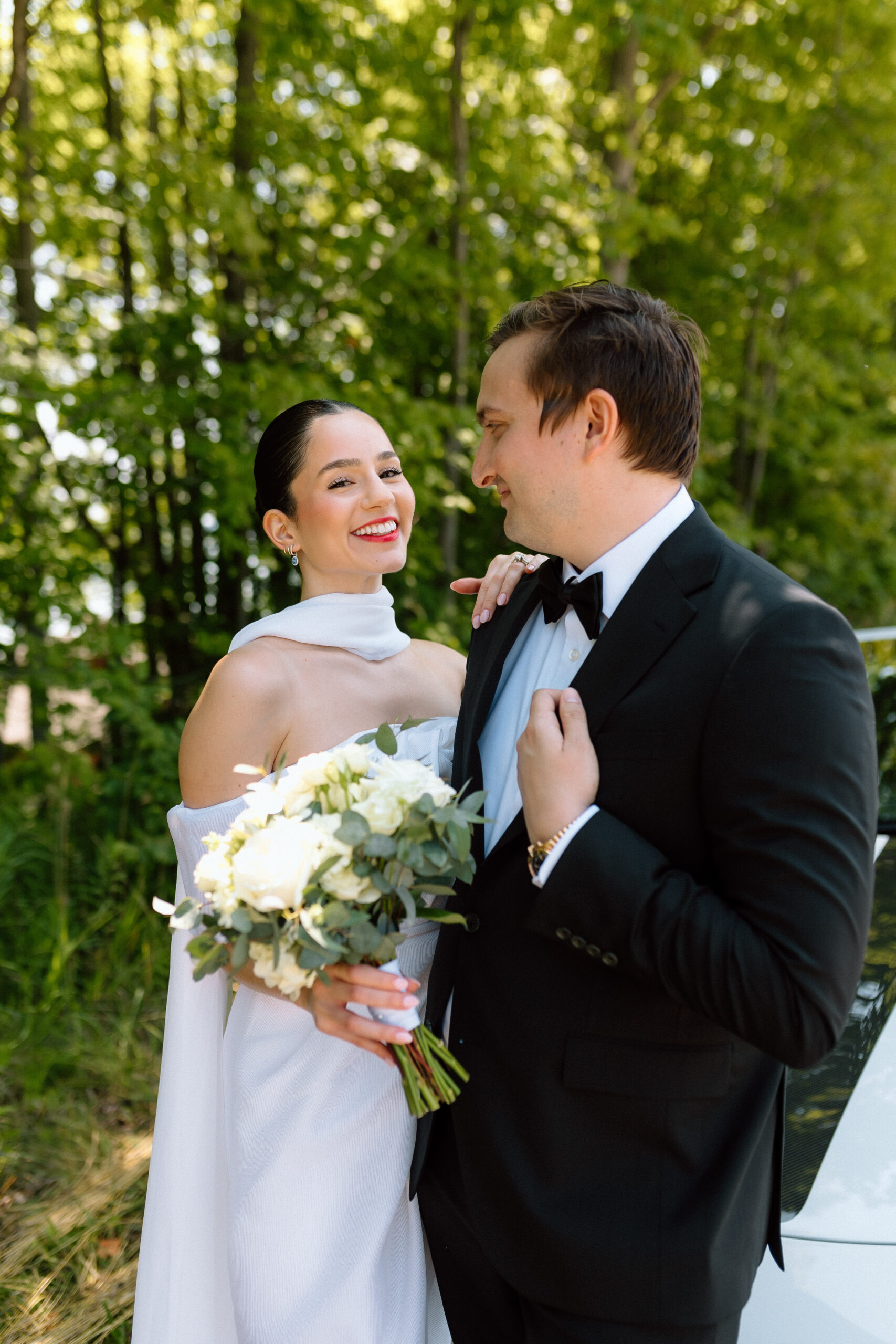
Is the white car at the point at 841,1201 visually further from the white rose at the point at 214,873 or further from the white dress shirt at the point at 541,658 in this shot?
the white rose at the point at 214,873

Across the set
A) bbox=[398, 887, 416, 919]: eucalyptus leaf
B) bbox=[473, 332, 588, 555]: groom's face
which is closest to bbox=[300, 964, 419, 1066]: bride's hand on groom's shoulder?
bbox=[398, 887, 416, 919]: eucalyptus leaf

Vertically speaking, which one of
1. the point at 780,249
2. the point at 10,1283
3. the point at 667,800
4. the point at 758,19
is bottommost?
the point at 10,1283

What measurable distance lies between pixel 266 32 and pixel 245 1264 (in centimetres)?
588

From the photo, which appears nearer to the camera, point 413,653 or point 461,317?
point 413,653

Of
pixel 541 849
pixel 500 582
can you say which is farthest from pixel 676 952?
pixel 500 582

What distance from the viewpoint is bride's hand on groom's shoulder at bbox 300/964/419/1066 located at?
145 centimetres

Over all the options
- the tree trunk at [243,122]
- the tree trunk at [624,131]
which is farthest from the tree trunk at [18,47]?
the tree trunk at [624,131]

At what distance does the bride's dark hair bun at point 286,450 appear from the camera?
2303 mm

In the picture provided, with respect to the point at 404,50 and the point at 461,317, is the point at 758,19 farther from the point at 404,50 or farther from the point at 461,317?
the point at 461,317

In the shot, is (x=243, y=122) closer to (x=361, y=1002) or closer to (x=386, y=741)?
(x=386, y=741)

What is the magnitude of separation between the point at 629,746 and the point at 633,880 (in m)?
0.21

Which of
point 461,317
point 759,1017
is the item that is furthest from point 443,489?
point 759,1017

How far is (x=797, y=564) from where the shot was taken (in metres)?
10.5

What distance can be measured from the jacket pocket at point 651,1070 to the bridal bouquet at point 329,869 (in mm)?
276
